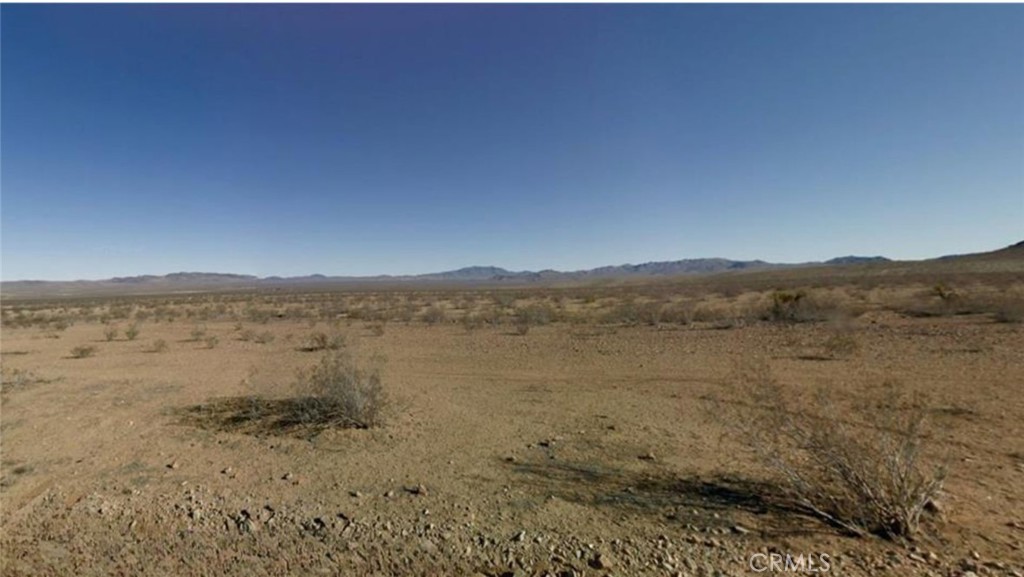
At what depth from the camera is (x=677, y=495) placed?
179 inches

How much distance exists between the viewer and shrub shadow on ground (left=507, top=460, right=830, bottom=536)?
4.01 m

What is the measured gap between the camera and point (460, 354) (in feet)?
47.4

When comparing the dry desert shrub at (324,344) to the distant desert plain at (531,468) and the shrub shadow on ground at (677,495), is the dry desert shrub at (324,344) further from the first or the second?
the shrub shadow on ground at (677,495)

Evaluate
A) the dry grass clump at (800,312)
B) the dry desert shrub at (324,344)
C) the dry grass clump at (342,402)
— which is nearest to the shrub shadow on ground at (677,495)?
the dry grass clump at (342,402)

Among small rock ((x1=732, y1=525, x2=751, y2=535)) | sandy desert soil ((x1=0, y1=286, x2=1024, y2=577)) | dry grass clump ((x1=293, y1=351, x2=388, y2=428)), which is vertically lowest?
sandy desert soil ((x1=0, y1=286, x2=1024, y2=577))

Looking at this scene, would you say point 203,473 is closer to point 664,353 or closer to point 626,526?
point 626,526

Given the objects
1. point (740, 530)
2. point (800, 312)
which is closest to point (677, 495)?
point (740, 530)

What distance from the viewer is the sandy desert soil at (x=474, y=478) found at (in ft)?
12.2

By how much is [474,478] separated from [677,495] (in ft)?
6.91

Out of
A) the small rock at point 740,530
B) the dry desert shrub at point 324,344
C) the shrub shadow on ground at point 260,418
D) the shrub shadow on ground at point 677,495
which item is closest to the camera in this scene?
the small rock at point 740,530

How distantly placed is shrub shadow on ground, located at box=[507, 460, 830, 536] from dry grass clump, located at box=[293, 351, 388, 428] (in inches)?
109

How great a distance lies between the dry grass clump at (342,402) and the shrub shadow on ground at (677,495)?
9.07 feet

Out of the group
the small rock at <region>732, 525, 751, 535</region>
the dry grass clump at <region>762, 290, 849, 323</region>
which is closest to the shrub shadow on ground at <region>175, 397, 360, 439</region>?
the small rock at <region>732, 525, 751, 535</region>

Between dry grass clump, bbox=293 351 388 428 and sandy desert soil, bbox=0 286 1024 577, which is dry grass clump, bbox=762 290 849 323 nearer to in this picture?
sandy desert soil, bbox=0 286 1024 577
